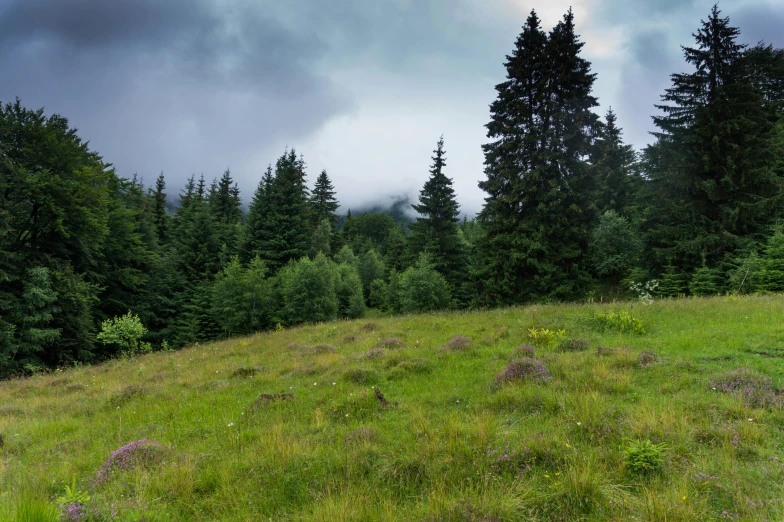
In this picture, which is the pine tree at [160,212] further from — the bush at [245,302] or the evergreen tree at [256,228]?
the bush at [245,302]

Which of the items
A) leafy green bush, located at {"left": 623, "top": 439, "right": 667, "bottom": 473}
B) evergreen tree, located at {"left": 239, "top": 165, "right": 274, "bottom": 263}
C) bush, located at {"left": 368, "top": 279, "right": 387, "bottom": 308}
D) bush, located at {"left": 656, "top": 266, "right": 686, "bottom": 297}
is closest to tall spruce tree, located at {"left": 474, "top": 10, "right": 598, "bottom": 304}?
bush, located at {"left": 656, "top": 266, "right": 686, "bottom": 297}

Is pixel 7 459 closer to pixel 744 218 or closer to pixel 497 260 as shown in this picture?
pixel 497 260

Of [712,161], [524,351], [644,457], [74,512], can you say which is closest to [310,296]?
[524,351]

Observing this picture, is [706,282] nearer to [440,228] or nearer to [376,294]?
[440,228]

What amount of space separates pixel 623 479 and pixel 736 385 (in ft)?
10.8

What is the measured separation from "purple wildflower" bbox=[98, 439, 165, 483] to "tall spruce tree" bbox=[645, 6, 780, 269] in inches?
949

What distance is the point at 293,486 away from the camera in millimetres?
3584

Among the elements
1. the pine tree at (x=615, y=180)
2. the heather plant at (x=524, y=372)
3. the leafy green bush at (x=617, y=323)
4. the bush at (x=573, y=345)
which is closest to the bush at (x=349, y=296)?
the pine tree at (x=615, y=180)

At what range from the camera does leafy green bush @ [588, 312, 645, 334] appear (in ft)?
28.1

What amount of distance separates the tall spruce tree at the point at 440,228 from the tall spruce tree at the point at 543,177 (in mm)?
9881

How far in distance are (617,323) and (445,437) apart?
23.6ft

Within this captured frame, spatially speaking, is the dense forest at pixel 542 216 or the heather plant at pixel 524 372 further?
the dense forest at pixel 542 216

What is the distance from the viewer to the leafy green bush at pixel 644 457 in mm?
3213

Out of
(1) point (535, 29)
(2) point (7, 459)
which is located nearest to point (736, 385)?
(2) point (7, 459)
